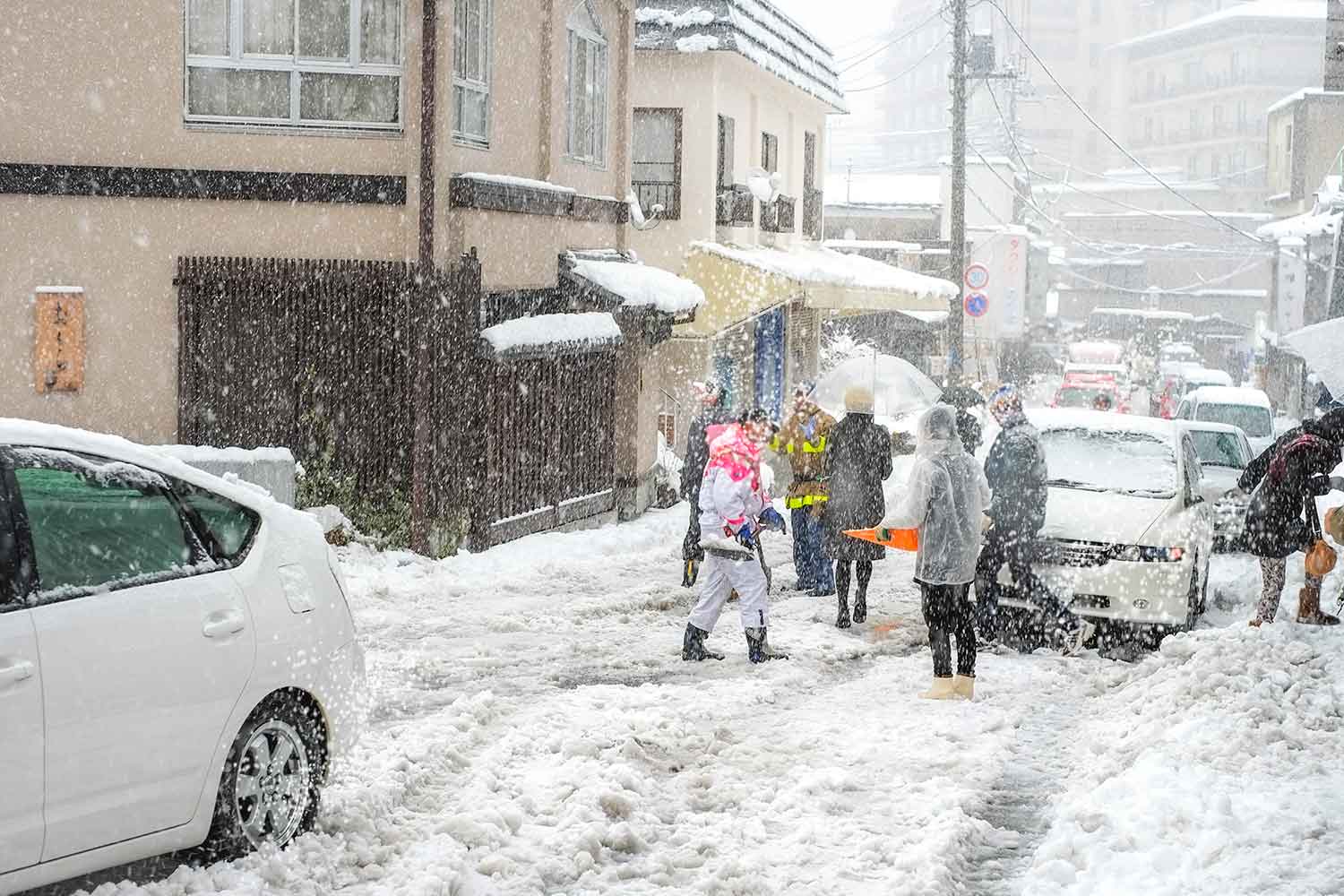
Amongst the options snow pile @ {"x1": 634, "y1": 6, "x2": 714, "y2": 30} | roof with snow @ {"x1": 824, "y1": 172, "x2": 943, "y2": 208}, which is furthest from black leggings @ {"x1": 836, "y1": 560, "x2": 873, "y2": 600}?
roof with snow @ {"x1": 824, "y1": 172, "x2": 943, "y2": 208}

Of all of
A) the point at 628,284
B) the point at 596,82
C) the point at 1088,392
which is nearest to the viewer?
the point at 628,284

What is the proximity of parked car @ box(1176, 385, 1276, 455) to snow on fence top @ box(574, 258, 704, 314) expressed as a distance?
25.3 ft

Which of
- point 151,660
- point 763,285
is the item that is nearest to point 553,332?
point 763,285

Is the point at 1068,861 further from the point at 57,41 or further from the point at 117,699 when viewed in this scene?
the point at 57,41

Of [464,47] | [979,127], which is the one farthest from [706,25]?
[979,127]

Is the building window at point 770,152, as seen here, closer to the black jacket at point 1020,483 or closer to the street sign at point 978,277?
the street sign at point 978,277

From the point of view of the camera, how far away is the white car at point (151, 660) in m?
5.18

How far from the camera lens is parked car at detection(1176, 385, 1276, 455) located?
23.0 m

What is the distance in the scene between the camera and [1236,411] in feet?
76.9

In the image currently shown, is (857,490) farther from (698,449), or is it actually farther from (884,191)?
(884,191)

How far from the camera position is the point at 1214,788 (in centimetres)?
717

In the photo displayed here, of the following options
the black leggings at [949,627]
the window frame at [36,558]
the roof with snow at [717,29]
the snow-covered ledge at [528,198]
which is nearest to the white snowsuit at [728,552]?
the black leggings at [949,627]

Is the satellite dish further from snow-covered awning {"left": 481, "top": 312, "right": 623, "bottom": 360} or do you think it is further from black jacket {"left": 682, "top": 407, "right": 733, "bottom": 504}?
black jacket {"left": 682, "top": 407, "right": 733, "bottom": 504}

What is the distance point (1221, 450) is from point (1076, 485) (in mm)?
7831
